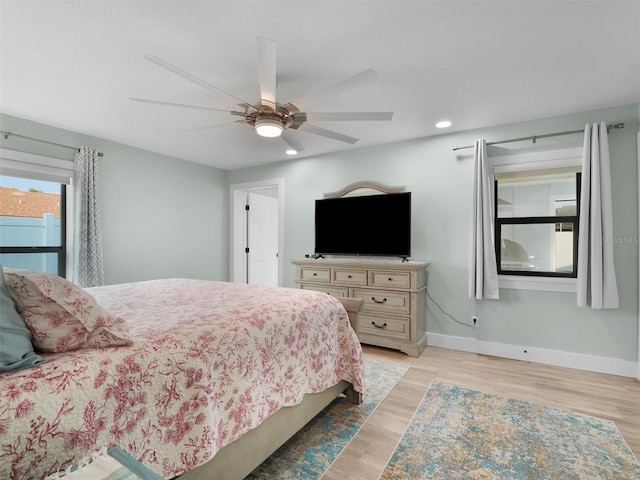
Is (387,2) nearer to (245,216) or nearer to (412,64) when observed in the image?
(412,64)

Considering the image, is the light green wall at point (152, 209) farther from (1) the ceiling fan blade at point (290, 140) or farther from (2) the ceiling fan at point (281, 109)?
(1) the ceiling fan blade at point (290, 140)

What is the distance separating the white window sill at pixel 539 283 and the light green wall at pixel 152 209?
4.17 metres

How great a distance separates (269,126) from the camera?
87.4 inches

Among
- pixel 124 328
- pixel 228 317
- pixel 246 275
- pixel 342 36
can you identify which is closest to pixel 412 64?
pixel 342 36

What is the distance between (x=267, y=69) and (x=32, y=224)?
128 inches

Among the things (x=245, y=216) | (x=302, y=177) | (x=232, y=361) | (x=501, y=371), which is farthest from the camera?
(x=245, y=216)

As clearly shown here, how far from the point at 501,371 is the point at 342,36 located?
3116mm

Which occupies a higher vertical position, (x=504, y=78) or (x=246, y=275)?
(x=504, y=78)

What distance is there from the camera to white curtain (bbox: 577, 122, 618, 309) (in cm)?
275

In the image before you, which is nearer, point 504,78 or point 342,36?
point 342,36

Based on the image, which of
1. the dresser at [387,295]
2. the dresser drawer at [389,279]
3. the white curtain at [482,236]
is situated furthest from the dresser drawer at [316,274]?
the white curtain at [482,236]

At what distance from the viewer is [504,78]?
2.35m

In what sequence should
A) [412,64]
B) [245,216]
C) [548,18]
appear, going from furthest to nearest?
1. [245,216]
2. [412,64]
3. [548,18]

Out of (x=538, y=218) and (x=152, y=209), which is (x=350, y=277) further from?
(x=152, y=209)
